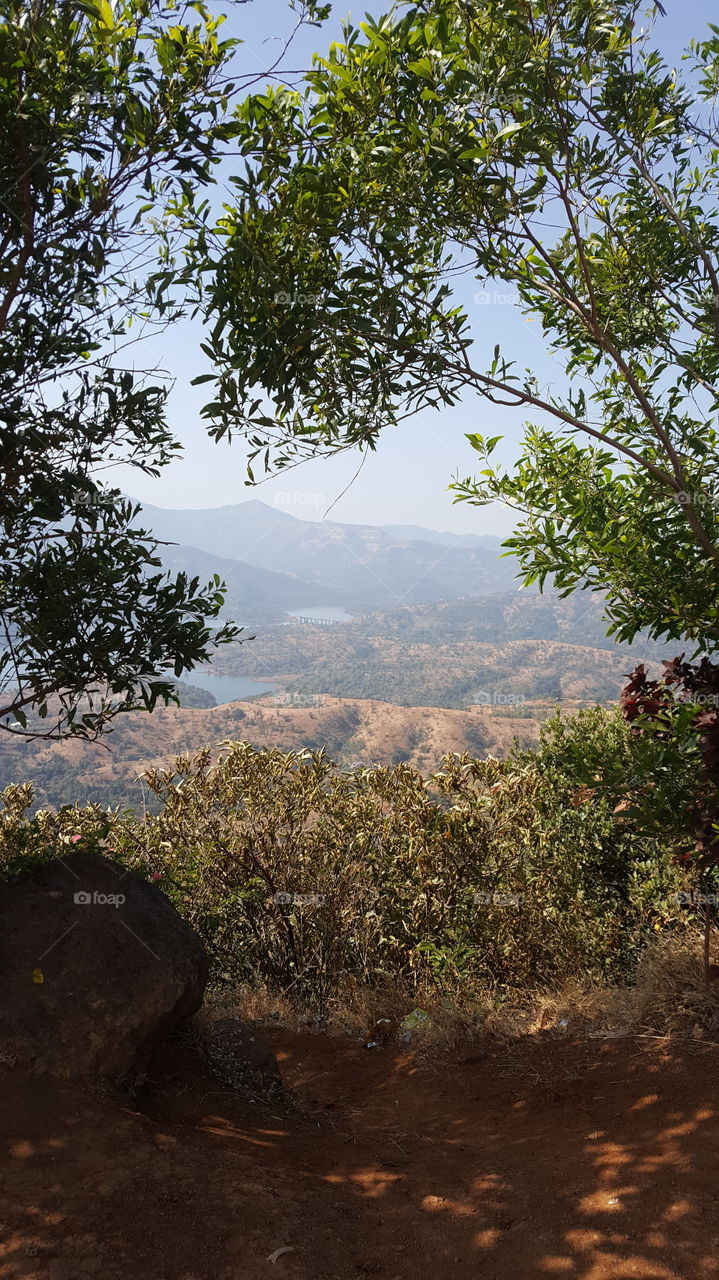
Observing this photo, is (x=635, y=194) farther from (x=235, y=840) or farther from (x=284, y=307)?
(x=235, y=840)

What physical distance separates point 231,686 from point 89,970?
159m

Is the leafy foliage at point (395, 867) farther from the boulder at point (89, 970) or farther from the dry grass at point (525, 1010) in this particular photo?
the boulder at point (89, 970)

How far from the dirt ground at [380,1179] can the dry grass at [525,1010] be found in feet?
0.75

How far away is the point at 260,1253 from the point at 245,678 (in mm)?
169308

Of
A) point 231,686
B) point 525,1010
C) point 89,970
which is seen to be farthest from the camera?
point 231,686

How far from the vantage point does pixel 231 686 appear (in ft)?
528

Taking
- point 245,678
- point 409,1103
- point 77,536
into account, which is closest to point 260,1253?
point 409,1103

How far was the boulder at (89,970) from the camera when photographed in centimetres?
383

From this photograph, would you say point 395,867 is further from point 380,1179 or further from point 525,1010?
point 380,1179

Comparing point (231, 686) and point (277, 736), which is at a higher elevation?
point (231, 686)

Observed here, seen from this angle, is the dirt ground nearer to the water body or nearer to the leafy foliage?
the leafy foliage

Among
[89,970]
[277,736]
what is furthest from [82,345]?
[277,736]

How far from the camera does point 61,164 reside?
375 cm

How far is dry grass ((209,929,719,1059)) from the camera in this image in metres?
4.52
